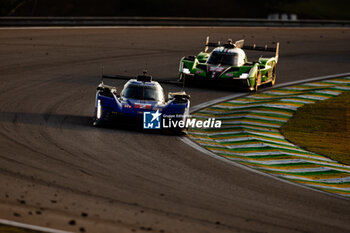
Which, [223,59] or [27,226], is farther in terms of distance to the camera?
[223,59]

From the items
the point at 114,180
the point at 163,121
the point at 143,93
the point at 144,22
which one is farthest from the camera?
the point at 144,22

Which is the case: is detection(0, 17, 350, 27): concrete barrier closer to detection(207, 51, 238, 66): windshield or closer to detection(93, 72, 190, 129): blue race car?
detection(207, 51, 238, 66): windshield

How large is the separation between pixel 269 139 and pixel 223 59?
25.2 feet

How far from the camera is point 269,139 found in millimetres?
18891

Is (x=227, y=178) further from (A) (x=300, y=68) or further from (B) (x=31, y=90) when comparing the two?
(A) (x=300, y=68)

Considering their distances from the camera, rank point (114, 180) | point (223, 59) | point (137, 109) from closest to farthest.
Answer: point (114, 180) < point (137, 109) < point (223, 59)

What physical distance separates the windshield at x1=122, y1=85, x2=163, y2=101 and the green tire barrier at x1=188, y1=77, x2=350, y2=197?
1429 mm

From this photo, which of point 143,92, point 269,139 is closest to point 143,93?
point 143,92

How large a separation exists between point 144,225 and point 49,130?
724 centimetres

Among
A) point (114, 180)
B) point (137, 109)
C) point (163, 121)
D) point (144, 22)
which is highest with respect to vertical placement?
point (144, 22)

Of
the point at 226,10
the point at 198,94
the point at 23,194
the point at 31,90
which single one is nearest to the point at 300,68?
the point at 198,94

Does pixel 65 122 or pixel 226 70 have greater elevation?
pixel 226 70

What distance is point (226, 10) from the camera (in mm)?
64812

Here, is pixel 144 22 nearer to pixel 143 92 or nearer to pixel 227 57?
pixel 227 57
